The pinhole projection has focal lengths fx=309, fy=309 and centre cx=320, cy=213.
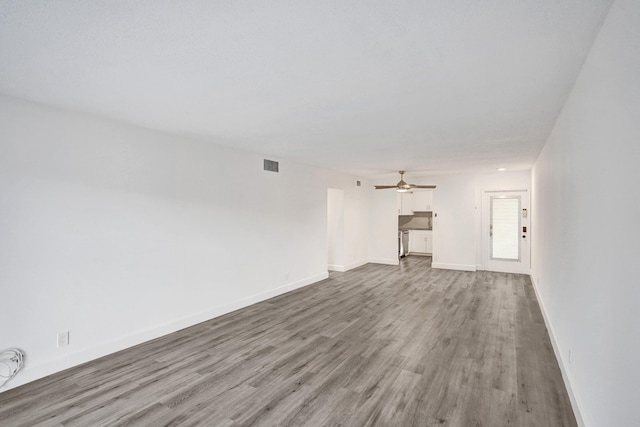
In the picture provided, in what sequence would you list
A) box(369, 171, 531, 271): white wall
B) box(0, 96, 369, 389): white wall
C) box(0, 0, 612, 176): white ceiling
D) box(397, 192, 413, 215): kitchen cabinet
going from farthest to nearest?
box(397, 192, 413, 215): kitchen cabinet < box(369, 171, 531, 271): white wall < box(0, 96, 369, 389): white wall < box(0, 0, 612, 176): white ceiling

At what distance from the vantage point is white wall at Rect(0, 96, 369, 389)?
2832 mm

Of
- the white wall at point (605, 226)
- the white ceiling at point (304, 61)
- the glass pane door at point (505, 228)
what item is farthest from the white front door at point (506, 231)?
the white wall at point (605, 226)

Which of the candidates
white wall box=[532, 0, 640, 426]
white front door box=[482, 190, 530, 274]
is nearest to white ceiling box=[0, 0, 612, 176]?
white wall box=[532, 0, 640, 426]

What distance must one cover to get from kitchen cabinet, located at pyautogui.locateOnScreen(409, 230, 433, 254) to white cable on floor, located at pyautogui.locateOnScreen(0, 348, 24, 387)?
1028 centimetres

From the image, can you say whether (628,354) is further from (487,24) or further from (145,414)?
(145,414)

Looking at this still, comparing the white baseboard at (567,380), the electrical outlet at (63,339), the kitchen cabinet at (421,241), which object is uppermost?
the kitchen cabinet at (421,241)

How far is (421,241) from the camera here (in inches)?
433

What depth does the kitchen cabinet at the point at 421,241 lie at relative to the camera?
10.9 m

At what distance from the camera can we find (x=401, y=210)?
36.8 ft

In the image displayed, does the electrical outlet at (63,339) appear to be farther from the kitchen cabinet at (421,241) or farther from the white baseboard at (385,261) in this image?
the kitchen cabinet at (421,241)

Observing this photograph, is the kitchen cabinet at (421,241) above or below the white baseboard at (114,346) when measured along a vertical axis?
above

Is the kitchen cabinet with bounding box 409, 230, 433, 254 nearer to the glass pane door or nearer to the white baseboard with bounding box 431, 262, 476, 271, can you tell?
the white baseboard with bounding box 431, 262, 476, 271

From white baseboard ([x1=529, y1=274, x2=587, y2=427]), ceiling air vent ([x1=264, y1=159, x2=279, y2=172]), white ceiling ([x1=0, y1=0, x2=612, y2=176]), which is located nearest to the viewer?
white ceiling ([x1=0, y1=0, x2=612, y2=176])

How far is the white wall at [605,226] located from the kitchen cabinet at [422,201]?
8.32 meters
